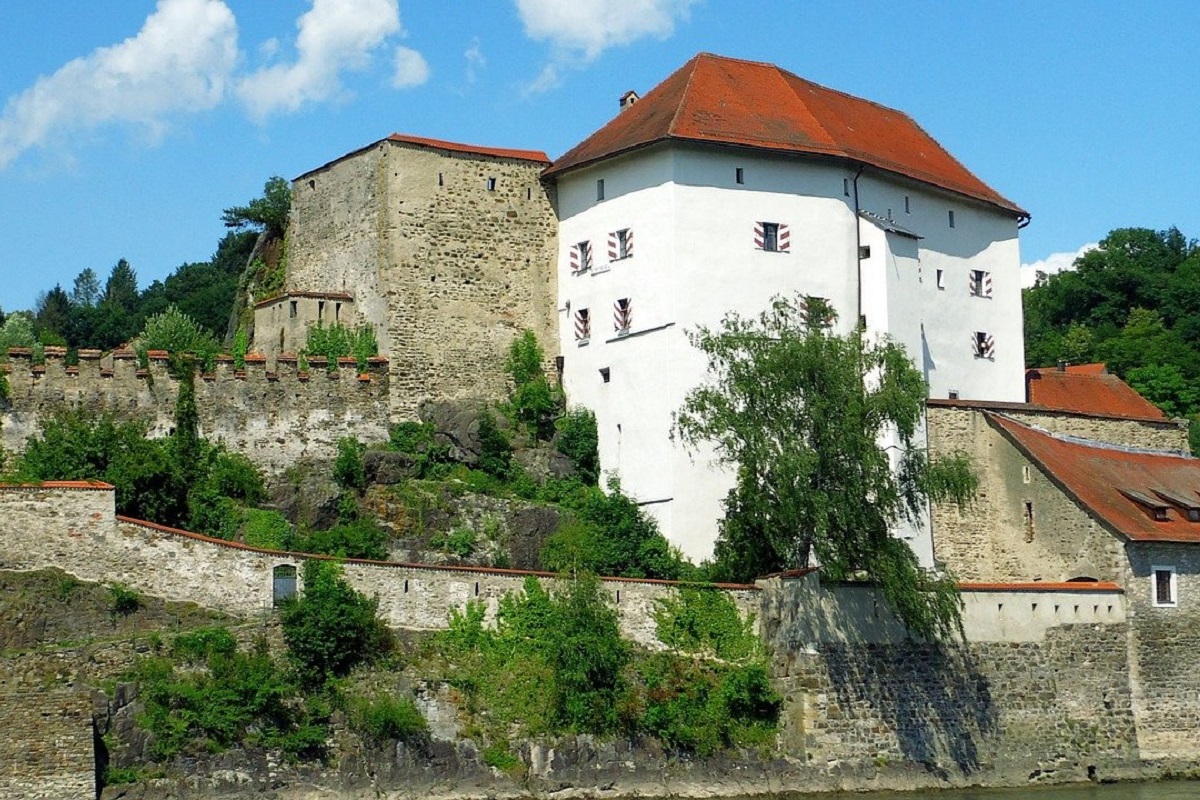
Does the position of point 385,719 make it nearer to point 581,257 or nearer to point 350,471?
point 350,471

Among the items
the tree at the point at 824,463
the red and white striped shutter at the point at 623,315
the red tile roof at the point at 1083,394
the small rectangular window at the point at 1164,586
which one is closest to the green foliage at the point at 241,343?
the red and white striped shutter at the point at 623,315

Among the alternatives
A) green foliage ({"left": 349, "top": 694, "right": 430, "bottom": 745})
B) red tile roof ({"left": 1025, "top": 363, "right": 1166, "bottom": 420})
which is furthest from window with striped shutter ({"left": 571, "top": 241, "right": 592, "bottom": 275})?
green foliage ({"left": 349, "top": 694, "right": 430, "bottom": 745})

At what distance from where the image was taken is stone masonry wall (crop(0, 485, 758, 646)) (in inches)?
1457

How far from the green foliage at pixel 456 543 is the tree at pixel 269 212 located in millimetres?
14207

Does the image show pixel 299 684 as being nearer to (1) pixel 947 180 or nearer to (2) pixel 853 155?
(2) pixel 853 155

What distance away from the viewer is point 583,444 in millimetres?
49438

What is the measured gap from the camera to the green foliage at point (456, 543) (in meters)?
44.4

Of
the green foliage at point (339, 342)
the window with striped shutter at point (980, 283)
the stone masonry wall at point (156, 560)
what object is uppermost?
the window with striped shutter at point (980, 283)

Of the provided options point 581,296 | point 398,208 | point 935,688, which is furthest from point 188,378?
point 935,688

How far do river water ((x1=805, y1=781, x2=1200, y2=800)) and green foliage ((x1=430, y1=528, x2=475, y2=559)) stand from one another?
9.73 metres

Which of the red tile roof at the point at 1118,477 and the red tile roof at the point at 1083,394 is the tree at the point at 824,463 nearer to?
the red tile roof at the point at 1118,477

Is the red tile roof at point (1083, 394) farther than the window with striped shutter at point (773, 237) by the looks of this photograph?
Yes

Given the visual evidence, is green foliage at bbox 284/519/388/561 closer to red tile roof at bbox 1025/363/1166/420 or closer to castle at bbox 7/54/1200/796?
castle at bbox 7/54/1200/796

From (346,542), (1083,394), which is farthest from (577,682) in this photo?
(1083,394)
